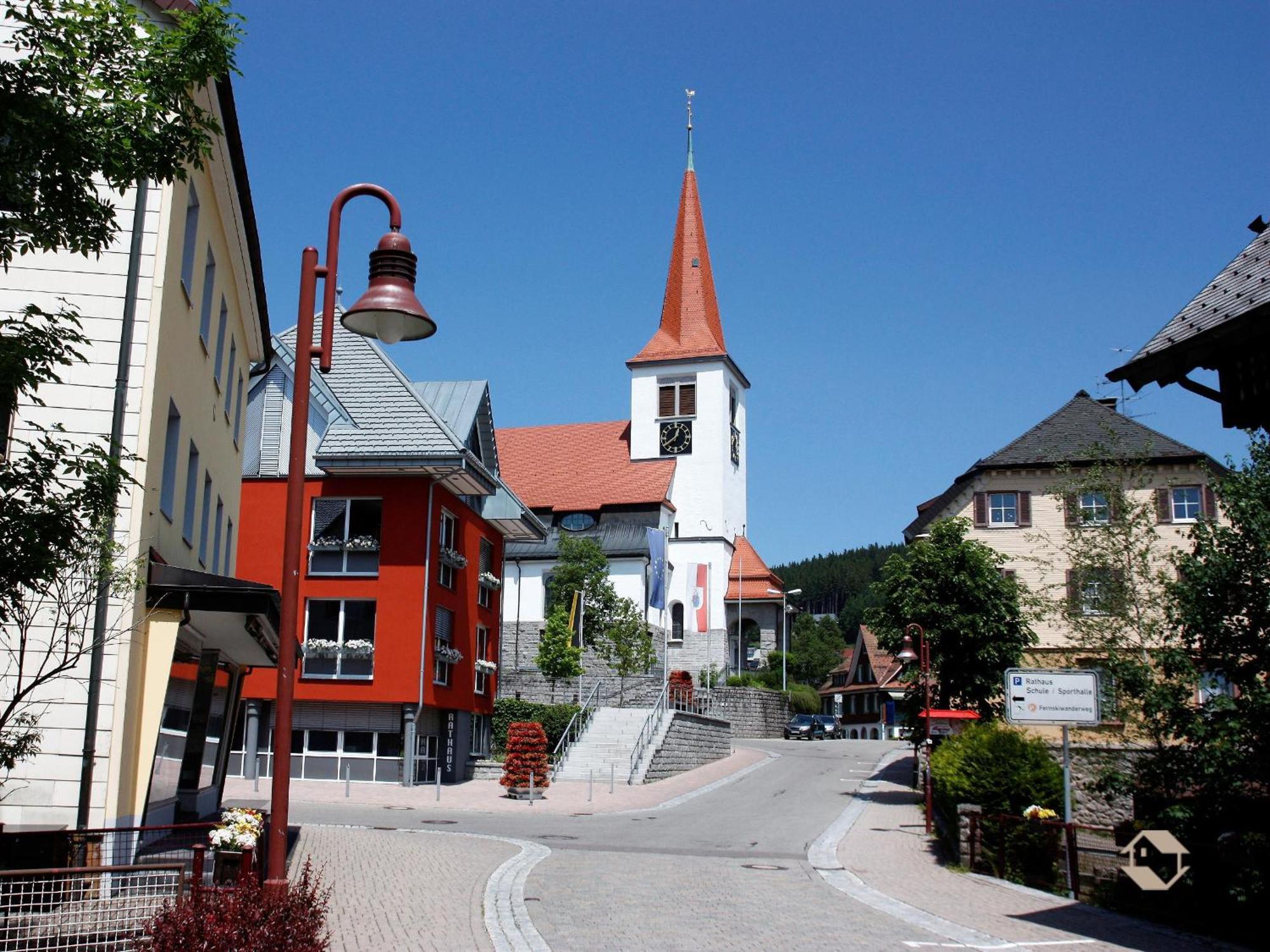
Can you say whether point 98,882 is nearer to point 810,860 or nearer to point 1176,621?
point 1176,621

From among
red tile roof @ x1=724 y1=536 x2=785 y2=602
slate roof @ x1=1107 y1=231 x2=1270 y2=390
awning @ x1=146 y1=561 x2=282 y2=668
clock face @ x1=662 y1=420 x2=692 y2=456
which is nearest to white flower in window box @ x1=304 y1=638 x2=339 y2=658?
awning @ x1=146 y1=561 x2=282 y2=668

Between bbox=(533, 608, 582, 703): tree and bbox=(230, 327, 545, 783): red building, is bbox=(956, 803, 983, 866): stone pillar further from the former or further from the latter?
bbox=(533, 608, 582, 703): tree

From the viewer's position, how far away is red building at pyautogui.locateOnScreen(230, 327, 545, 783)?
110ft

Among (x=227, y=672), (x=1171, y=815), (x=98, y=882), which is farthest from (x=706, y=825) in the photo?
(x=98, y=882)

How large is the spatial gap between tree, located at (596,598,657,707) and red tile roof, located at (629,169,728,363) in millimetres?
25415

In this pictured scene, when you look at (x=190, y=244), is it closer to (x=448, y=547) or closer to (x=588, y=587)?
(x=448, y=547)

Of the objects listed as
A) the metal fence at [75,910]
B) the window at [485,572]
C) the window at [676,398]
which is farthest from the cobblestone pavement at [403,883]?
the window at [676,398]

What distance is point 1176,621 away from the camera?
41.9 ft

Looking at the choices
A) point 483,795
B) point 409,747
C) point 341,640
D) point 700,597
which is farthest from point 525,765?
point 700,597

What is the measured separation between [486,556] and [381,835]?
2097 centimetres

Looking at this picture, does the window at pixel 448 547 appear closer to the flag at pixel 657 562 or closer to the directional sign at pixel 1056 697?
the directional sign at pixel 1056 697

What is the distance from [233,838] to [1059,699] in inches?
382

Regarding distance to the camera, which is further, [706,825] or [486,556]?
[486,556]

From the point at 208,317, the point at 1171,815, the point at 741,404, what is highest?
the point at 741,404
